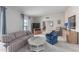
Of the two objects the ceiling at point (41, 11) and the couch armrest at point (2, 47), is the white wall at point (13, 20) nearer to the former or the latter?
the ceiling at point (41, 11)

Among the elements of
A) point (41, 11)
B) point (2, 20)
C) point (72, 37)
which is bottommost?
point (72, 37)

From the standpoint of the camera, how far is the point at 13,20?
5219mm

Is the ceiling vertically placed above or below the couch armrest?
above

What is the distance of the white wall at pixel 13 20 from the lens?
191 inches

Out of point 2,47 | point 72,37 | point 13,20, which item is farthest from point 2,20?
point 72,37

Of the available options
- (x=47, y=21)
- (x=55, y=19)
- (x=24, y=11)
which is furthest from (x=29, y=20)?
(x=55, y=19)

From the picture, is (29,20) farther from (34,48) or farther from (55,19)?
(34,48)

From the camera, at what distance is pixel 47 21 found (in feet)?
20.0

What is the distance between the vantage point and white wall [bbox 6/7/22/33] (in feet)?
15.9

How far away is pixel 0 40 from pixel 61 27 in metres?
4.13

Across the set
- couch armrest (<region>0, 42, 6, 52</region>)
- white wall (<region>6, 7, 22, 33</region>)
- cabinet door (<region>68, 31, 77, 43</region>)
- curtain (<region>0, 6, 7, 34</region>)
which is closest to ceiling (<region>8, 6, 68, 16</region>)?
white wall (<region>6, 7, 22, 33</region>)

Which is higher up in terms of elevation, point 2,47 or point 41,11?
point 41,11

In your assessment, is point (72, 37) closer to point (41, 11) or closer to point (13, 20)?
point (41, 11)

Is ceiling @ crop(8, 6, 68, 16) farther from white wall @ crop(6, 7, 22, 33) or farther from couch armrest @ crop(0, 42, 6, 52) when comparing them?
couch armrest @ crop(0, 42, 6, 52)
